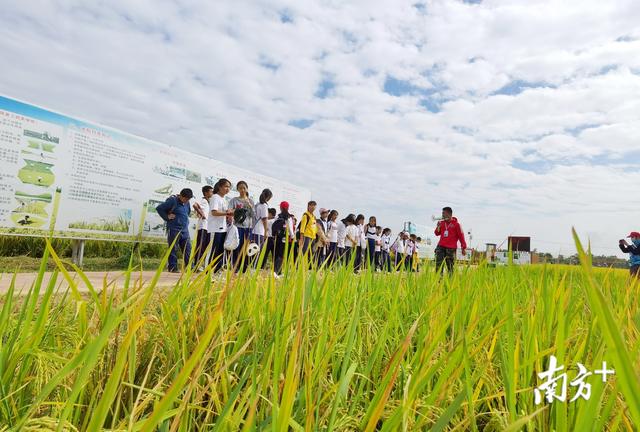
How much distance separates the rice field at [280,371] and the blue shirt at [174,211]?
505 cm

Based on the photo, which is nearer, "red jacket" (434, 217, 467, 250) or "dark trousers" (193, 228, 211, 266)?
"dark trousers" (193, 228, 211, 266)

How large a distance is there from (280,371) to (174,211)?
5884 mm

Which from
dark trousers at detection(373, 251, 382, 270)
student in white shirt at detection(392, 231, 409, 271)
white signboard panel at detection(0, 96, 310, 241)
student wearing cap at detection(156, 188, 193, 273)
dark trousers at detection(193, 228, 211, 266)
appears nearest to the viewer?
dark trousers at detection(193, 228, 211, 266)

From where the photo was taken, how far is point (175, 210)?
6.44 metres

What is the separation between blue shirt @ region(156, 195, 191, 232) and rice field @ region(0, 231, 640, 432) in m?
5.05

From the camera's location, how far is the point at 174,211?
6426 mm

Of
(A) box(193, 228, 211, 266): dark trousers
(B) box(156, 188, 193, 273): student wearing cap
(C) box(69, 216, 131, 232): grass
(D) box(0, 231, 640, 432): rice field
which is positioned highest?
(B) box(156, 188, 193, 273): student wearing cap

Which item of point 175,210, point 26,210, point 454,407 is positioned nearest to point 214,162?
Result: point 175,210

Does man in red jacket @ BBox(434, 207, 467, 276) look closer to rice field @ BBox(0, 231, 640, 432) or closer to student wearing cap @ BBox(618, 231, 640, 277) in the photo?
student wearing cap @ BBox(618, 231, 640, 277)

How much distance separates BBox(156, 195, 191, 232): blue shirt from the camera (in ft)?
20.8

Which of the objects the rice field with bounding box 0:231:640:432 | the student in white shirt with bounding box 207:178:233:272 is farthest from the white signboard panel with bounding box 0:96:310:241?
the rice field with bounding box 0:231:640:432

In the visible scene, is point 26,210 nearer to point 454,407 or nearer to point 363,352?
point 363,352

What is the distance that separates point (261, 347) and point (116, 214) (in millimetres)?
7242

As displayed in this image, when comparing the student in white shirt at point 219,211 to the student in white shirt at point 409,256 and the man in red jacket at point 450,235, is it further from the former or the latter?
the man in red jacket at point 450,235
